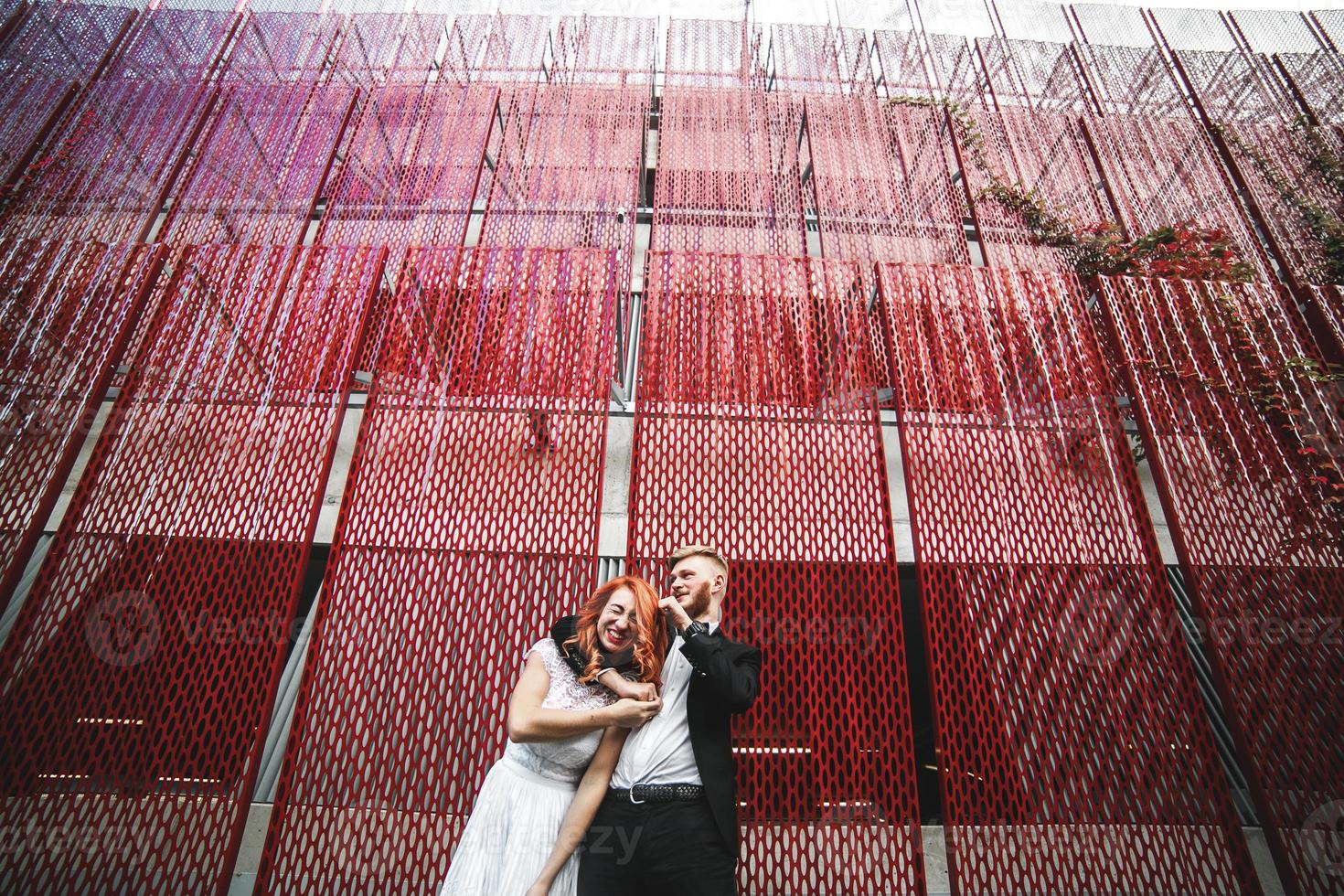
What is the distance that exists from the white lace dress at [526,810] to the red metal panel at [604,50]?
9.21 meters

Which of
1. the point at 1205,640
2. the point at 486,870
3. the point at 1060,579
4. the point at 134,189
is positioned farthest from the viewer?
the point at 134,189

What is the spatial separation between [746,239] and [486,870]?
6458 millimetres

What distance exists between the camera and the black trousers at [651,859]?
5.66 ft

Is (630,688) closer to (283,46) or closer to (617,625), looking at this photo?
(617,625)

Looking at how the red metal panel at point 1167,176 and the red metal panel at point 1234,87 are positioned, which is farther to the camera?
the red metal panel at point 1234,87

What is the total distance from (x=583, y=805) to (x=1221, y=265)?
6456 mm

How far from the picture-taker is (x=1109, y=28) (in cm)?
953

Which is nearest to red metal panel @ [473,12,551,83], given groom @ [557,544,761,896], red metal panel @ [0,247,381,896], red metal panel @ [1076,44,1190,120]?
red metal panel @ [0,247,381,896]

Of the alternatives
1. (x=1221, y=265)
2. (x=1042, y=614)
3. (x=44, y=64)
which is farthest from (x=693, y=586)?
(x=44, y=64)

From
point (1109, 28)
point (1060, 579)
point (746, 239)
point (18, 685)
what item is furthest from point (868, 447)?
point (1109, 28)

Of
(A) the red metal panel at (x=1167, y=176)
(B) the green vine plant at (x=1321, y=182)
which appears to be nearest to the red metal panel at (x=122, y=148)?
(A) the red metal panel at (x=1167, y=176)

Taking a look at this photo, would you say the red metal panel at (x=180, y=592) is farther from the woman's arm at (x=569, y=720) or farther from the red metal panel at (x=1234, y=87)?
the red metal panel at (x=1234, y=87)

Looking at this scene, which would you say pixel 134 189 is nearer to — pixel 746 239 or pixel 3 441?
pixel 3 441

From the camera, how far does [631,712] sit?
172 cm
